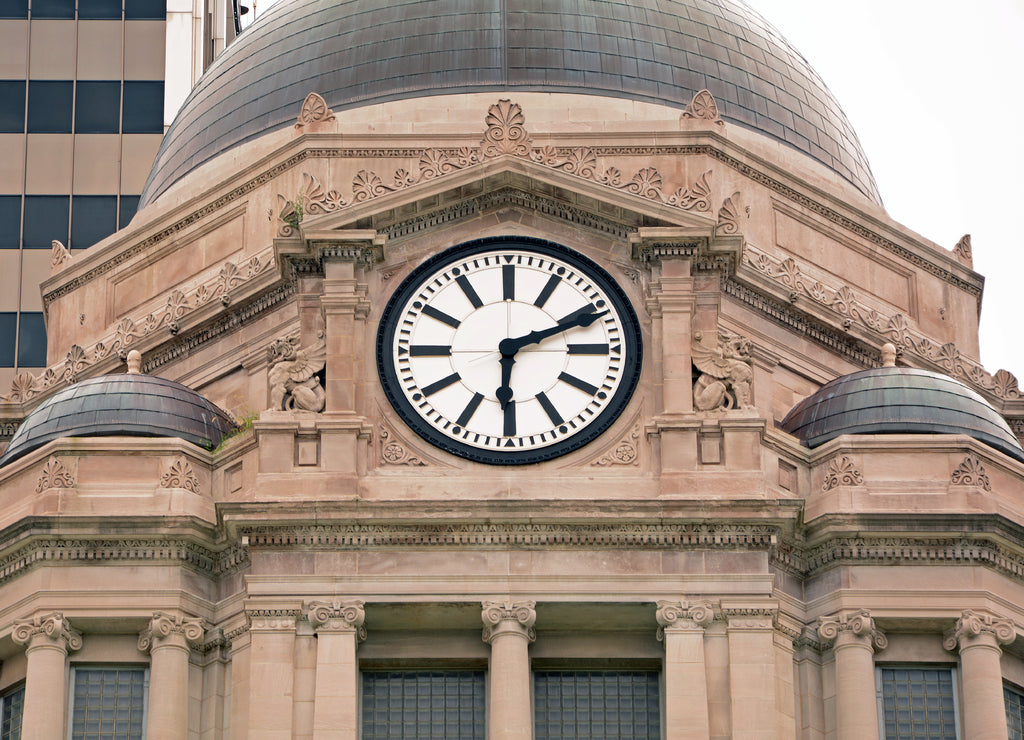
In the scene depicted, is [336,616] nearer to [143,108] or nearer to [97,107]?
[143,108]

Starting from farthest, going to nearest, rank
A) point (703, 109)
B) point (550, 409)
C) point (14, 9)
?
point (14, 9) < point (703, 109) < point (550, 409)

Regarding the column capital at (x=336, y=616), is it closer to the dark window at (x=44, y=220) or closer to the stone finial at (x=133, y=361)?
the stone finial at (x=133, y=361)

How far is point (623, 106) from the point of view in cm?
6288

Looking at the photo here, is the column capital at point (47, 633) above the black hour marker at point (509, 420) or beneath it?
beneath

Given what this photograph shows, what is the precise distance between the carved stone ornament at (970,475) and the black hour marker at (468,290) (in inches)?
315

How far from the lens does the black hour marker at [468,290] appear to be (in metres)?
54.4

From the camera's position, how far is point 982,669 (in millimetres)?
51531

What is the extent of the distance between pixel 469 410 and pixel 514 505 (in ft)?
7.66

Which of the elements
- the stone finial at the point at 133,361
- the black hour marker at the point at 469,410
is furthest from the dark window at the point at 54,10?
the black hour marker at the point at 469,410

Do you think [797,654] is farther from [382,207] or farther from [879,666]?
[382,207]

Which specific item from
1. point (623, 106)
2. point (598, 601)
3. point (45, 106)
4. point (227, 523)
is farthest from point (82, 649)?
point (45, 106)

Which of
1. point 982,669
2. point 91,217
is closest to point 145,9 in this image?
point 91,217

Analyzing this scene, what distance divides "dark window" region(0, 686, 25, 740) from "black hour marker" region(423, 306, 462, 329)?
342 inches

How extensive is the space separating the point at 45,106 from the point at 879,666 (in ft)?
152
